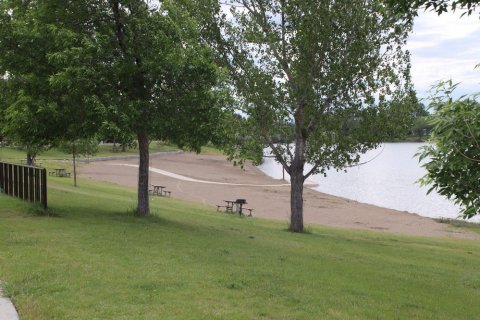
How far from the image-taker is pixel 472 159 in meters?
5.18

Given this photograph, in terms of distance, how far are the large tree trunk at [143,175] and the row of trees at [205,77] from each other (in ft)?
0.14

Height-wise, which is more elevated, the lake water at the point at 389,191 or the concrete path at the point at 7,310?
the concrete path at the point at 7,310

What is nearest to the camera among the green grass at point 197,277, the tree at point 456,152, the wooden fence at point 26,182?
the tree at point 456,152

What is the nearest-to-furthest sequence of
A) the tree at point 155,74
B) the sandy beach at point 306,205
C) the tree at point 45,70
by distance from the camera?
the tree at point 45,70 < the tree at point 155,74 < the sandy beach at point 306,205

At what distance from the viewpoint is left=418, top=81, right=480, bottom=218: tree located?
17.1 feet

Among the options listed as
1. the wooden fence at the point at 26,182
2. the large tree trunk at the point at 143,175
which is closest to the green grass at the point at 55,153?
the wooden fence at the point at 26,182

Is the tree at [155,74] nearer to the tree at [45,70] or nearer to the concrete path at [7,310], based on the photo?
the tree at [45,70]

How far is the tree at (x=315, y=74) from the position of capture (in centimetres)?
1777

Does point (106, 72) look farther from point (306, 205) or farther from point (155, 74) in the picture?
point (306, 205)

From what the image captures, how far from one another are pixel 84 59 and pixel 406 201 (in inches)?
1498

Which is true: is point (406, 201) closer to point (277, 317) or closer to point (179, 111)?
point (179, 111)

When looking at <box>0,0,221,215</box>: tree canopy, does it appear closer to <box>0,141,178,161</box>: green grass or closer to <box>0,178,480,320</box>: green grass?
<box>0,178,480,320</box>: green grass

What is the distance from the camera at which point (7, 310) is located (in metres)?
5.73

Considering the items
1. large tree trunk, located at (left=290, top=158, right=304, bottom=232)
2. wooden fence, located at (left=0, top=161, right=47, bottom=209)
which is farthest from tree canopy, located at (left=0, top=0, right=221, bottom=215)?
large tree trunk, located at (left=290, top=158, right=304, bottom=232)
